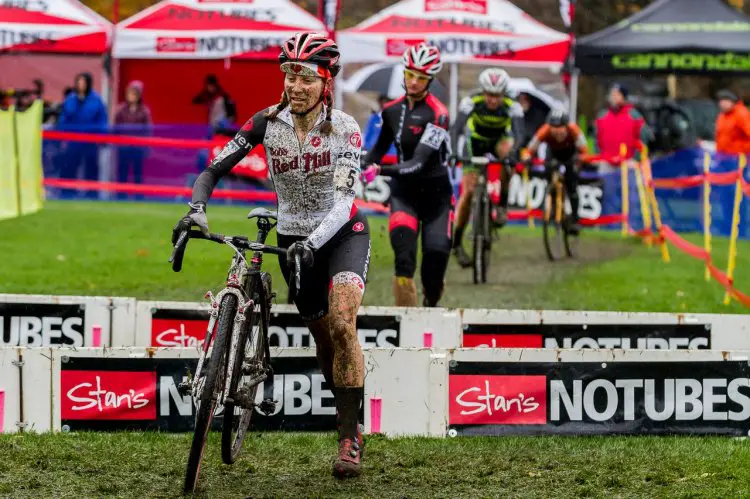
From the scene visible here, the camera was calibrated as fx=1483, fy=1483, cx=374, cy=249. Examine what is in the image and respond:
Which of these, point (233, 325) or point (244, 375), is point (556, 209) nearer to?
point (244, 375)

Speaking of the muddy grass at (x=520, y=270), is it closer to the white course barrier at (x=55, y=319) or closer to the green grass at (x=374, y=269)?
the green grass at (x=374, y=269)

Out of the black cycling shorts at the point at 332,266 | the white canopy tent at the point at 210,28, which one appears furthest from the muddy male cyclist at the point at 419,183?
the white canopy tent at the point at 210,28

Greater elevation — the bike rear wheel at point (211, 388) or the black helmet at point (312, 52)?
the black helmet at point (312, 52)

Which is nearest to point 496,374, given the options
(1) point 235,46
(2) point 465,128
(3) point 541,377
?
(3) point 541,377

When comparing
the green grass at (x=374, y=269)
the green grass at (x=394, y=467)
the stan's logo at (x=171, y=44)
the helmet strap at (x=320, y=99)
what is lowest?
the green grass at (x=394, y=467)

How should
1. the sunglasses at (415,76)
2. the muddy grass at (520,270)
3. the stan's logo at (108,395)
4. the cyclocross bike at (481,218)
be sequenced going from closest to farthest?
the stan's logo at (108,395), the sunglasses at (415,76), the muddy grass at (520,270), the cyclocross bike at (481,218)

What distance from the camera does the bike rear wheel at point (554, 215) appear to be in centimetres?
1866

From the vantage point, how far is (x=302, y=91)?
24.9ft

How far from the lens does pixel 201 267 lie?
17.1 m

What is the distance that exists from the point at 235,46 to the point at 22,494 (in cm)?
1917

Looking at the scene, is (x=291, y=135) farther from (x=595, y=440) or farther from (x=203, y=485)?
(x=595, y=440)

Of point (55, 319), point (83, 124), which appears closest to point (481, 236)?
point (55, 319)

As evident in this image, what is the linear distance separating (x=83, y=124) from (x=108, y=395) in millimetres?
17505

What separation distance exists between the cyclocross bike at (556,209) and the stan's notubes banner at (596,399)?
9.81 m
